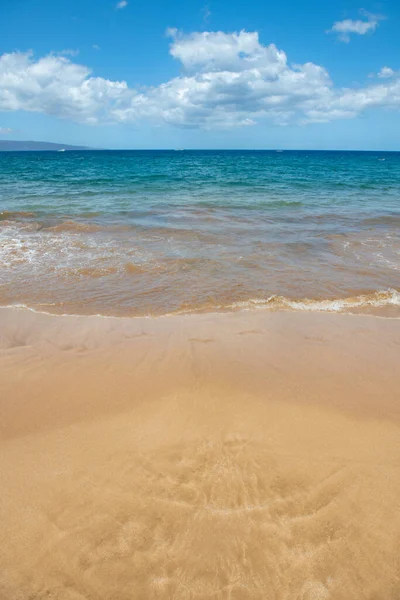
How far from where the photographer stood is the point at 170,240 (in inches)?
427

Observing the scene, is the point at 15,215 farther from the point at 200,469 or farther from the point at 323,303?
the point at 200,469

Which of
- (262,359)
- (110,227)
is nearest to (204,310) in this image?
(262,359)

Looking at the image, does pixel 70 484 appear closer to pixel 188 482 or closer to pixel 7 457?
pixel 7 457

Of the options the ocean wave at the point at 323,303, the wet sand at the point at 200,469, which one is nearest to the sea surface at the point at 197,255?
the ocean wave at the point at 323,303

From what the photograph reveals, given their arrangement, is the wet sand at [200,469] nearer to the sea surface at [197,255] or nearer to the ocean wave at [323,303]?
the ocean wave at [323,303]

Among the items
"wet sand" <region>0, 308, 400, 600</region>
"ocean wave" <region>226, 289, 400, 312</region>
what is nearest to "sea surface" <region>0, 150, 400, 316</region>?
"ocean wave" <region>226, 289, 400, 312</region>

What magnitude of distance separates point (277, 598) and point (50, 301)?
5754 mm

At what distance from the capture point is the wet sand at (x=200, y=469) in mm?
2264

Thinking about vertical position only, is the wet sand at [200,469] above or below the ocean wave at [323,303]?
below

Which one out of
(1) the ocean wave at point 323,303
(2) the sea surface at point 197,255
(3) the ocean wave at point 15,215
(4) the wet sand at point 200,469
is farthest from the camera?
(3) the ocean wave at point 15,215

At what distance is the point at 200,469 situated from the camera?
9.66ft

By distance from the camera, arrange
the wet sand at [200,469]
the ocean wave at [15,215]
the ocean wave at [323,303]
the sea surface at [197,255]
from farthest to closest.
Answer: the ocean wave at [15,215] → the sea surface at [197,255] → the ocean wave at [323,303] → the wet sand at [200,469]

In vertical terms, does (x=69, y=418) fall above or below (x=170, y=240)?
below

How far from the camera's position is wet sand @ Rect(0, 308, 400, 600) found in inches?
89.1
